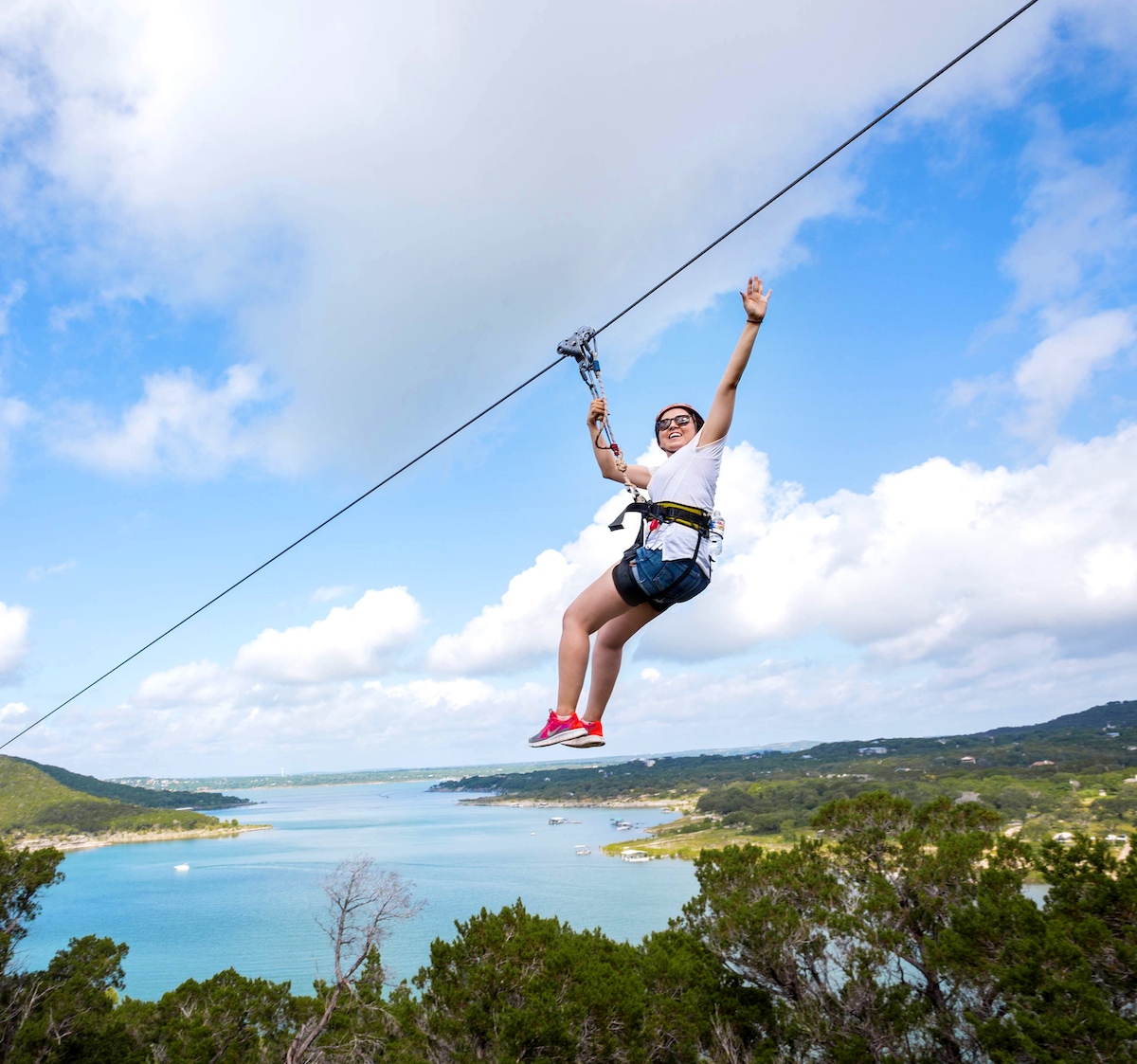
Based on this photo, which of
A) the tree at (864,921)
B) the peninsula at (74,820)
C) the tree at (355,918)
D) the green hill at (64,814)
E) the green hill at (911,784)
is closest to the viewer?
the tree at (864,921)

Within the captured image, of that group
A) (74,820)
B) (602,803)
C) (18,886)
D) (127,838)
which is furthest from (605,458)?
(602,803)

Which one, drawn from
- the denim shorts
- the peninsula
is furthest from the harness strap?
the peninsula

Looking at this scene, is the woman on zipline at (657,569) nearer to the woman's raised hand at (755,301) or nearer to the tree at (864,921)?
the woman's raised hand at (755,301)

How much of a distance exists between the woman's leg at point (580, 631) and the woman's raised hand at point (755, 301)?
121 centimetres

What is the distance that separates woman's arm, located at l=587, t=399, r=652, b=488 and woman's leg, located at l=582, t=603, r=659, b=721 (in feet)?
2.35

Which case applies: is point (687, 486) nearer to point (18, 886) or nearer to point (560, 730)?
point (560, 730)

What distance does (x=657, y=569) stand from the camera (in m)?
3.07

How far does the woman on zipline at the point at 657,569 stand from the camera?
309 cm

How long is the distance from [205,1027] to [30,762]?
185105 millimetres

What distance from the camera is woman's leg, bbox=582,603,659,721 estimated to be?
132 inches

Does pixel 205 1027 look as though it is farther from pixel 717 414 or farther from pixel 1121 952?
pixel 717 414

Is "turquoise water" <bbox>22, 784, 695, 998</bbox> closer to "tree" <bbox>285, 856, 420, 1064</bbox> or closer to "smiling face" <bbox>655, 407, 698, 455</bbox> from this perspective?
"tree" <bbox>285, 856, 420, 1064</bbox>

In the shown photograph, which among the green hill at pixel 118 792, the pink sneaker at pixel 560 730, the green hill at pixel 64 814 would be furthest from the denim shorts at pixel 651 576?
the green hill at pixel 118 792

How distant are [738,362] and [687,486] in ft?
1.84
